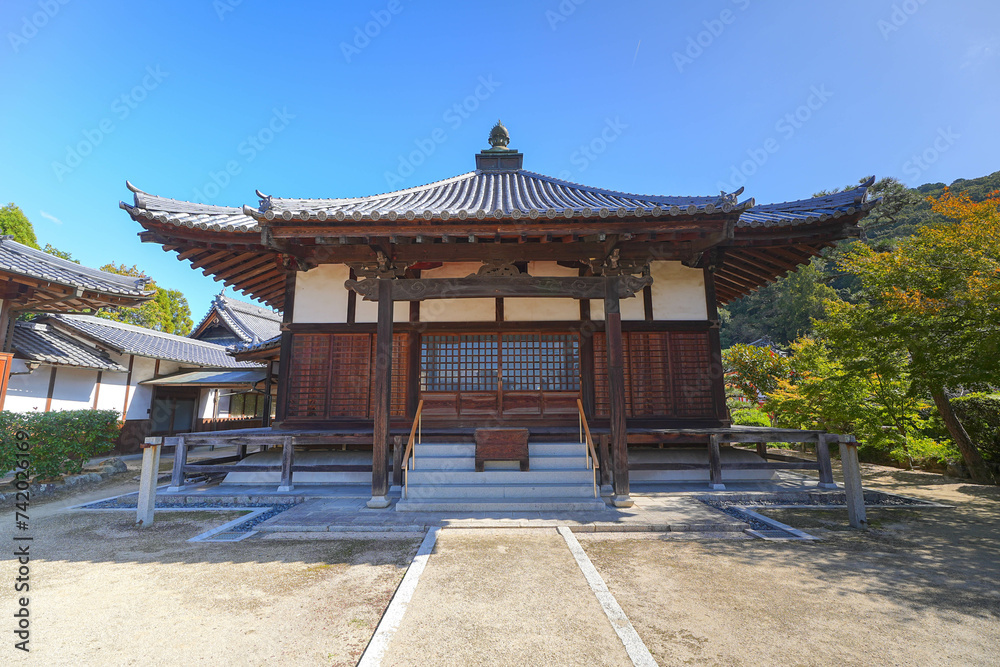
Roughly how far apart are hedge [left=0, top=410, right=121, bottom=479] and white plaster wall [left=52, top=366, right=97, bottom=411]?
6.66m

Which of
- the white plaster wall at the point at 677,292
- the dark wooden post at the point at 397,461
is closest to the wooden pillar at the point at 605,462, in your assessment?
the white plaster wall at the point at 677,292

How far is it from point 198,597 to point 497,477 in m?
4.08

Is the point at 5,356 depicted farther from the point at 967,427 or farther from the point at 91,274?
the point at 967,427

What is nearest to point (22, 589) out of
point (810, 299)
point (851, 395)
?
point (851, 395)

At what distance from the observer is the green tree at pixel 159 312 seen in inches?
1246

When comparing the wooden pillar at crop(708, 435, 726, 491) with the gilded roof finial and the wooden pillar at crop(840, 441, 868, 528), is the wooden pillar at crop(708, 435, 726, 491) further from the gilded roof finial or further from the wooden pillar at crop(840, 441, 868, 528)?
the gilded roof finial

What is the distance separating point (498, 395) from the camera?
8.73 meters

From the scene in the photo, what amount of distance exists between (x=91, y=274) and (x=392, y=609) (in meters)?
13.8

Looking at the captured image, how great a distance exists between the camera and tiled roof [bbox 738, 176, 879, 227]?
7.18m

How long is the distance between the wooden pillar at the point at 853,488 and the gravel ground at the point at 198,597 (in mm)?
5609

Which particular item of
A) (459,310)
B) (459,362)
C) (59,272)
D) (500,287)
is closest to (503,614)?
(500,287)

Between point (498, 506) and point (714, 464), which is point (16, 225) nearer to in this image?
point (498, 506)

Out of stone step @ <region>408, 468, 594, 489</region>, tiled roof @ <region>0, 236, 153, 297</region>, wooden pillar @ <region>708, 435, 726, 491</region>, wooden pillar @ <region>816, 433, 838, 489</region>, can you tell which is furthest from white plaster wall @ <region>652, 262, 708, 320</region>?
tiled roof @ <region>0, 236, 153, 297</region>

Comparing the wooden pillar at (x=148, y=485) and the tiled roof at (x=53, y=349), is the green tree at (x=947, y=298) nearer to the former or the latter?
the wooden pillar at (x=148, y=485)
